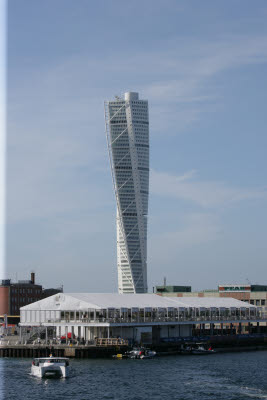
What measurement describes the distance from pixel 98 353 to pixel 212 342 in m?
25.1

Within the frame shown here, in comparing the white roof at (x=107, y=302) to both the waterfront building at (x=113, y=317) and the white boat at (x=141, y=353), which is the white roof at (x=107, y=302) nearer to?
the waterfront building at (x=113, y=317)

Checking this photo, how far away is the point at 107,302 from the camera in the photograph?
11438 centimetres

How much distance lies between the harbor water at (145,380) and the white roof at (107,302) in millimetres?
13300

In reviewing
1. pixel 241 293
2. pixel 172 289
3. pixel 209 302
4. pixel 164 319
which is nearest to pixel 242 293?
pixel 241 293

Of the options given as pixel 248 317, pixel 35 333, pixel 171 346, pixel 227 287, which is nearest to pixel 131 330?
pixel 171 346

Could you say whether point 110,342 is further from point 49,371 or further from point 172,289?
point 172,289

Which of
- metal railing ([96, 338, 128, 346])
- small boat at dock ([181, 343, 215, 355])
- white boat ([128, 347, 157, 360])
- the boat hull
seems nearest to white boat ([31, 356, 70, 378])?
the boat hull

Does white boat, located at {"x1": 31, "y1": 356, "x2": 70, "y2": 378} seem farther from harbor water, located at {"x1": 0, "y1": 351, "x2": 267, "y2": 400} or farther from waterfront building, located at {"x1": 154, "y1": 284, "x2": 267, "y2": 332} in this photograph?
waterfront building, located at {"x1": 154, "y1": 284, "x2": 267, "y2": 332}

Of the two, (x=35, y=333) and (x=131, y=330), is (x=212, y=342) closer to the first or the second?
(x=131, y=330)

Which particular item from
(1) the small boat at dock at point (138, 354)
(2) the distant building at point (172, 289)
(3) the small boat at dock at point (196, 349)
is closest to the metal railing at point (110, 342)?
(1) the small boat at dock at point (138, 354)

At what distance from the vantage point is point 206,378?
262ft

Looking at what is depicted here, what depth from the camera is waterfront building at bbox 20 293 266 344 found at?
110 meters

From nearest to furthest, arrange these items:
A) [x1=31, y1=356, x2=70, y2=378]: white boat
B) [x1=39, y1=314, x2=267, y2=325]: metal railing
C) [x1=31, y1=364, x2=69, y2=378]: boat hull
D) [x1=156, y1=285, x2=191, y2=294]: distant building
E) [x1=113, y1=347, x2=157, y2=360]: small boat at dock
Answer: [x1=31, y1=356, x2=70, y2=378]: white boat, [x1=31, y1=364, x2=69, y2=378]: boat hull, [x1=113, y1=347, x2=157, y2=360]: small boat at dock, [x1=39, y1=314, x2=267, y2=325]: metal railing, [x1=156, y1=285, x2=191, y2=294]: distant building

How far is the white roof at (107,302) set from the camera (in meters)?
112
